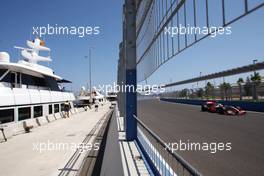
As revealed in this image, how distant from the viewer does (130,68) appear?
9.30m

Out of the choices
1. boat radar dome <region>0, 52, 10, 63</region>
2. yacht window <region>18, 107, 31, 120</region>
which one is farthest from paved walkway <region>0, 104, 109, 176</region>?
boat radar dome <region>0, 52, 10, 63</region>

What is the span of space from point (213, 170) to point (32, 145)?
852cm

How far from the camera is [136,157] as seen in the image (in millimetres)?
6570

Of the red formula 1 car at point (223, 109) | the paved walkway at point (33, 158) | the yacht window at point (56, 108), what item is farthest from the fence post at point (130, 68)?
the yacht window at point (56, 108)

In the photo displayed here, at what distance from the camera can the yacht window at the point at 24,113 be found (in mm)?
20053

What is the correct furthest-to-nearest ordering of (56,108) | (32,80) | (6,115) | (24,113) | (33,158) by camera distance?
(56,108) < (32,80) < (24,113) < (6,115) < (33,158)

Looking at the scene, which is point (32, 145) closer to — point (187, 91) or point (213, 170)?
point (213, 170)

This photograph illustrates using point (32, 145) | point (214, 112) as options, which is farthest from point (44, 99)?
point (214, 112)

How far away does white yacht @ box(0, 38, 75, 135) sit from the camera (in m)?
18.4

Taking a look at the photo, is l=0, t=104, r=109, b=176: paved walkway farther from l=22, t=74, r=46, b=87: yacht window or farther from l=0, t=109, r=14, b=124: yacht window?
l=22, t=74, r=46, b=87: yacht window

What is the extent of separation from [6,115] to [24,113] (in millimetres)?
3098

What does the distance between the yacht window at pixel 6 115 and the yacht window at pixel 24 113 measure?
1.25 metres

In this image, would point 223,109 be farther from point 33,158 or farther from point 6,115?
point 33,158

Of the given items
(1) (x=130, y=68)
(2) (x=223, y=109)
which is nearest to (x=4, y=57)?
(1) (x=130, y=68)
